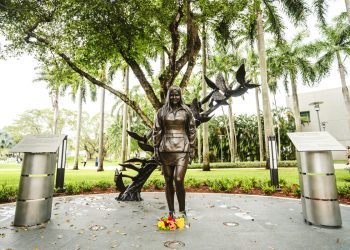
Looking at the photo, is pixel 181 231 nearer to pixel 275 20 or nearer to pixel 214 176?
pixel 214 176

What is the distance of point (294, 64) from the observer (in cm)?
2523

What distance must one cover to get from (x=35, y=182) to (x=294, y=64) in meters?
26.6

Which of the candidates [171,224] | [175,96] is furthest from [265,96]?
[171,224]

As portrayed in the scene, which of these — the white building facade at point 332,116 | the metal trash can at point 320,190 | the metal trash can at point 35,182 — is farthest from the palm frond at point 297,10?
the white building facade at point 332,116

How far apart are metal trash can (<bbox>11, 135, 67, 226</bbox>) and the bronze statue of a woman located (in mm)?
1932

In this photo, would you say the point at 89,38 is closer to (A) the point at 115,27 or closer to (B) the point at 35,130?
(A) the point at 115,27

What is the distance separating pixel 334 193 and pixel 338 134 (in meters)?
36.2

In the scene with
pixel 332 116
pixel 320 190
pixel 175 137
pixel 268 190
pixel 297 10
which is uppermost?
pixel 297 10

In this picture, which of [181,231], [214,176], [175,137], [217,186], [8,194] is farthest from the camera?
[214,176]

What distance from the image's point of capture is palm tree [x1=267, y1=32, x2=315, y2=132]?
24.6 meters

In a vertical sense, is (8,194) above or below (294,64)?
below

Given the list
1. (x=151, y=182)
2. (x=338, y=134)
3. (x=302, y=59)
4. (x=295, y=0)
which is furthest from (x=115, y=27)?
(x=338, y=134)

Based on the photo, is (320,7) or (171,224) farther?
(320,7)

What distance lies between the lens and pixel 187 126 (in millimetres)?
4551
